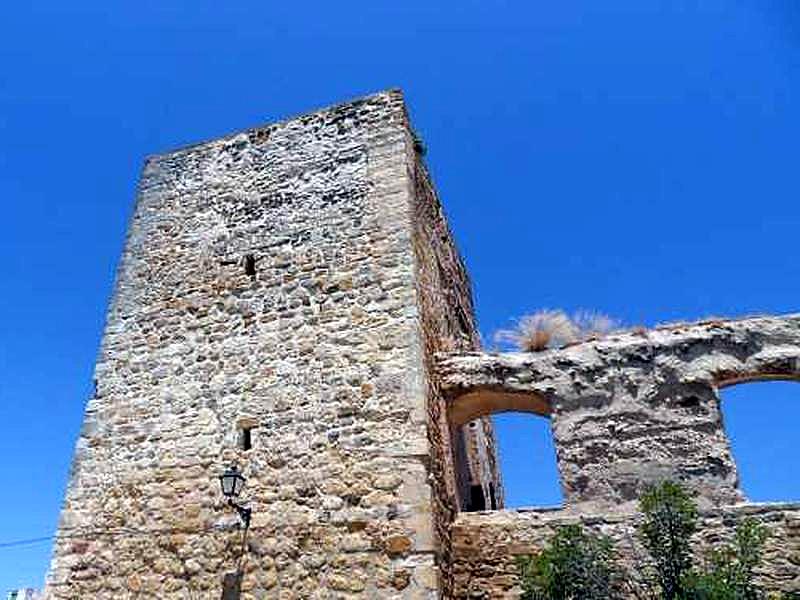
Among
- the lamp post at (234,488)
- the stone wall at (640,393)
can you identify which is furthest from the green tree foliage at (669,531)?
the lamp post at (234,488)

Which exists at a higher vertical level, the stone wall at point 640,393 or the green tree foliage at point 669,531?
the stone wall at point 640,393

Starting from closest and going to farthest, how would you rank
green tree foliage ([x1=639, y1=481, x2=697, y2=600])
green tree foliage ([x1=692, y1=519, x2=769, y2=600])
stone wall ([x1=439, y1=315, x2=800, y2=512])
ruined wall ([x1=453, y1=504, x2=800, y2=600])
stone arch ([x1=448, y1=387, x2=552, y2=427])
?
green tree foliage ([x1=692, y1=519, x2=769, y2=600]) < green tree foliage ([x1=639, y1=481, x2=697, y2=600]) < ruined wall ([x1=453, y1=504, x2=800, y2=600]) < stone wall ([x1=439, y1=315, x2=800, y2=512]) < stone arch ([x1=448, y1=387, x2=552, y2=427])

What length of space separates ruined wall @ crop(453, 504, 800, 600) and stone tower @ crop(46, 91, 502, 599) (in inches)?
14.4

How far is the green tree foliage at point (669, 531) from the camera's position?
18.5 ft

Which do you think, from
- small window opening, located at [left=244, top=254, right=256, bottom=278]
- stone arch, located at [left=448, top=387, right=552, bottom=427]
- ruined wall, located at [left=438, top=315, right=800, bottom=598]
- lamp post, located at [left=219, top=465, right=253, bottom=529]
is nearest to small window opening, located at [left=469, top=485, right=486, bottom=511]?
stone arch, located at [left=448, top=387, right=552, bottom=427]

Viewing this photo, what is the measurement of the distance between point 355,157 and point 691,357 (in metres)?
4.57

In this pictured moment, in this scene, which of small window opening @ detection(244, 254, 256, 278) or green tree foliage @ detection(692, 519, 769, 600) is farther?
small window opening @ detection(244, 254, 256, 278)

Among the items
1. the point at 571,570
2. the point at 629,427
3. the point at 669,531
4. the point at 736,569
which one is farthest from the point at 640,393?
the point at 571,570

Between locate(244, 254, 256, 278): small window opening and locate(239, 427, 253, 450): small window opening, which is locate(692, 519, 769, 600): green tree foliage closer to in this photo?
locate(239, 427, 253, 450): small window opening

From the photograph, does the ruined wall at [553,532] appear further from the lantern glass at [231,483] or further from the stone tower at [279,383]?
the lantern glass at [231,483]

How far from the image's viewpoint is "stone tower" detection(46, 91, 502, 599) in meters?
6.16

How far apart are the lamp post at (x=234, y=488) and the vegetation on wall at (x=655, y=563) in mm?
2705

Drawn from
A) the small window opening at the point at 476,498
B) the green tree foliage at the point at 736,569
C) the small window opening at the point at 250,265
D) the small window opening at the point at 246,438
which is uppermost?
the small window opening at the point at 250,265

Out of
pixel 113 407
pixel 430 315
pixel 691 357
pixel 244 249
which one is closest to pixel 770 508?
pixel 691 357
